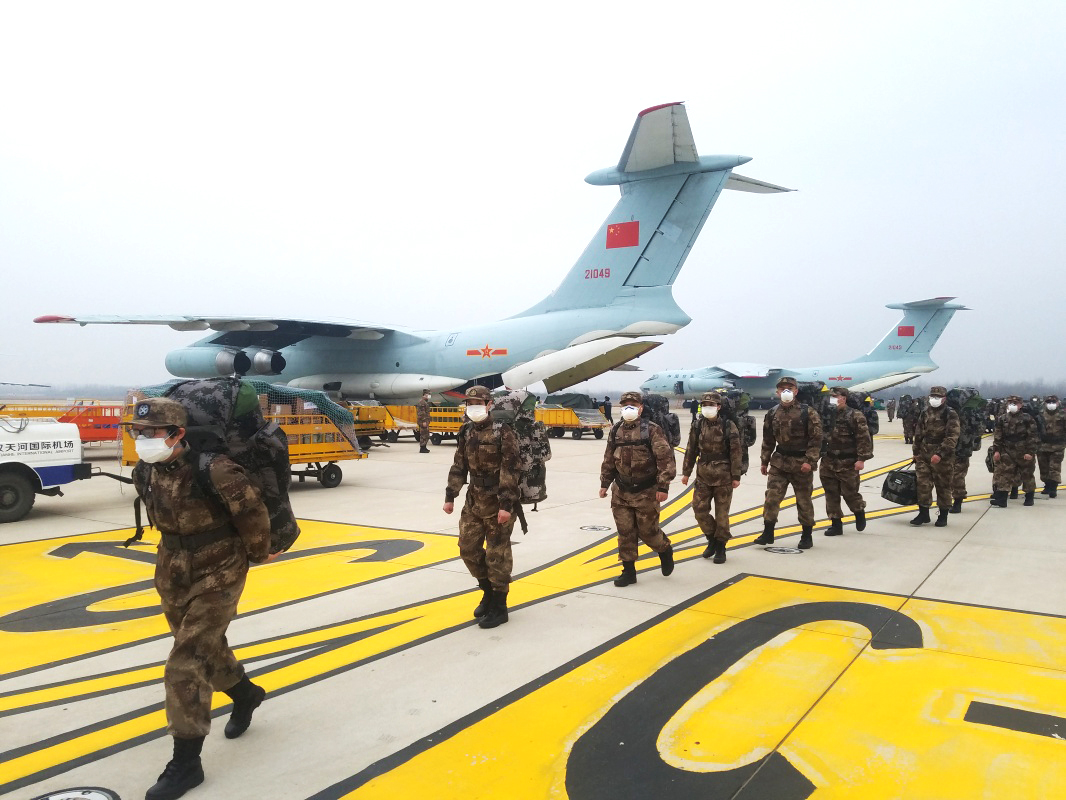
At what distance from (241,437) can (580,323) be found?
18.3 m

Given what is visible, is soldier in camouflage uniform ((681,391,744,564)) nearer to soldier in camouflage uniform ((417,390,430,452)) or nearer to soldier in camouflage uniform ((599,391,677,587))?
soldier in camouflage uniform ((599,391,677,587))

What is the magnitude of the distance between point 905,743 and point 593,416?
23344mm

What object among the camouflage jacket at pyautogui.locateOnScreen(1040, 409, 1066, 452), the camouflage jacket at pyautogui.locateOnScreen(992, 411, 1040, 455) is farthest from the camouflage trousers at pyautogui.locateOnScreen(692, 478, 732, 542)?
the camouflage jacket at pyautogui.locateOnScreen(1040, 409, 1066, 452)

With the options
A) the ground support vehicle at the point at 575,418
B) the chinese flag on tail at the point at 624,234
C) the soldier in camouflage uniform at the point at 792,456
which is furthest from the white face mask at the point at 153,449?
the ground support vehicle at the point at 575,418

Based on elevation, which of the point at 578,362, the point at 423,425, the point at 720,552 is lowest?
the point at 720,552

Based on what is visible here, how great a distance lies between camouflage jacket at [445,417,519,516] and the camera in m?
5.29

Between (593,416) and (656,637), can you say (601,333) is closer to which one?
(593,416)

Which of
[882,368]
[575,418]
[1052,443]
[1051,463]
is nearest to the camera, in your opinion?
[1052,443]

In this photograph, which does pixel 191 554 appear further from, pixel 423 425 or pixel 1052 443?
pixel 423 425

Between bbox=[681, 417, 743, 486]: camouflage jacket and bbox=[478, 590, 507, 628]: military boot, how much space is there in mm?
2983

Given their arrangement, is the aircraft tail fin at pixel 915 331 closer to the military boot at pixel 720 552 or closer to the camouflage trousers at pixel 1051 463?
the camouflage trousers at pixel 1051 463

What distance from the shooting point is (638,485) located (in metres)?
6.39

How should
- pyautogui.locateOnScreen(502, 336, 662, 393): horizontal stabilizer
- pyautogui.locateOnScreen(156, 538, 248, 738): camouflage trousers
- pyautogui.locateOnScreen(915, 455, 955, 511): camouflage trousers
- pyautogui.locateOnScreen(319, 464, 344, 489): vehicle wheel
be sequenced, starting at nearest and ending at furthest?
pyautogui.locateOnScreen(156, 538, 248, 738): camouflage trousers → pyautogui.locateOnScreen(915, 455, 955, 511): camouflage trousers → pyautogui.locateOnScreen(319, 464, 344, 489): vehicle wheel → pyautogui.locateOnScreen(502, 336, 662, 393): horizontal stabilizer

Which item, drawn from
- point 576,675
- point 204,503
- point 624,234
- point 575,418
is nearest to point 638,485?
point 576,675
